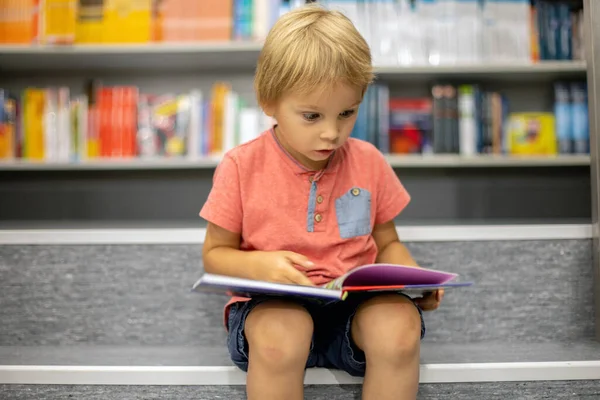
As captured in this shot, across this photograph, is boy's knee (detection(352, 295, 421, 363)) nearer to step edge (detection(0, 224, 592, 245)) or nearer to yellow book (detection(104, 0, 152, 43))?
step edge (detection(0, 224, 592, 245))

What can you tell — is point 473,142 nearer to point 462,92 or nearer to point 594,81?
point 462,92

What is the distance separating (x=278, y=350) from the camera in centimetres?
77

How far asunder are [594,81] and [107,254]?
96cm

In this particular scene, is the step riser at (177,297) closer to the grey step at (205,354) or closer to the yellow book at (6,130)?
the grey step at (205,354)

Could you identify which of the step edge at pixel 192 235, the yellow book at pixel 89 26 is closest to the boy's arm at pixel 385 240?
the step edge at pixel 192 235

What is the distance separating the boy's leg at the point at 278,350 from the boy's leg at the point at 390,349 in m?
0.09

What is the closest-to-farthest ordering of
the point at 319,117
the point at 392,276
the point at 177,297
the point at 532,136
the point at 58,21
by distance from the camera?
the point at 392,276 → the point at 319,117 → the point at 177,297 → the point at 58,21 → the point at 532,136

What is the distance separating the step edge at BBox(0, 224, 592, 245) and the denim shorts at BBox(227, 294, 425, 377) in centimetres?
29

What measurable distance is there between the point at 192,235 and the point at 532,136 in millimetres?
1591

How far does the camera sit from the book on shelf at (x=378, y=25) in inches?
84.4

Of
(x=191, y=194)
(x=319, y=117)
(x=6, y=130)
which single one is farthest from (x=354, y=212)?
(x=6, y=130)

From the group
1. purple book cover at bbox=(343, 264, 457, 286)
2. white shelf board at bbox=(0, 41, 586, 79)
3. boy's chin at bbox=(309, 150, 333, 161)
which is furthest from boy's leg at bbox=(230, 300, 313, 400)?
white shelf board at bbox=(0, 41, 586, 79)

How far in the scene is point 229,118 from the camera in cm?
216

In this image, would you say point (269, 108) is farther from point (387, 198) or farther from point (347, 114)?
point (387, 198)
